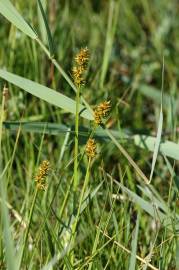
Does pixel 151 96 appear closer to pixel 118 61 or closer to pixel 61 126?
pixel 118 61

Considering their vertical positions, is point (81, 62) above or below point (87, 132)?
above

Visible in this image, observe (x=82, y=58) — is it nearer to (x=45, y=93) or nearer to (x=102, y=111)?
(x=102, y=111)

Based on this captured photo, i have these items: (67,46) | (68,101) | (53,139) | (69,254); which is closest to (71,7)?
(67,46)

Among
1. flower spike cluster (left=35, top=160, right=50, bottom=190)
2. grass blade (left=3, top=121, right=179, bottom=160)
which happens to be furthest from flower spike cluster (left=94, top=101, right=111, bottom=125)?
grass blade (left=3, top=121, right=179, bottom=160)

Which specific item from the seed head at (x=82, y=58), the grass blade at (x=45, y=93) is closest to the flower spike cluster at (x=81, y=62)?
the seed head at (x=82, y=58)

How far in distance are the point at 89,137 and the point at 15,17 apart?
0.91 feet

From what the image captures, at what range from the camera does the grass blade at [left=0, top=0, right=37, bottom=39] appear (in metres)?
1.30

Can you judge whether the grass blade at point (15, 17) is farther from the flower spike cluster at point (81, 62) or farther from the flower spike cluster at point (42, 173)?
the flower spike cluster at point (42, 173)

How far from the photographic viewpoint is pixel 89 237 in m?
1.36

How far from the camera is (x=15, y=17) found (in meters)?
1.32

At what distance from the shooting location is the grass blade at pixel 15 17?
1301 millimetres

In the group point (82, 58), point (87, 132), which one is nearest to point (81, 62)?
point (82, 58)

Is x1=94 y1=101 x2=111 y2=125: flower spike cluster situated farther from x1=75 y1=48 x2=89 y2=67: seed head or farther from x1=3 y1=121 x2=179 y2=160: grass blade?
x1=3 y1=121 x2=179 y2=160: grass blade

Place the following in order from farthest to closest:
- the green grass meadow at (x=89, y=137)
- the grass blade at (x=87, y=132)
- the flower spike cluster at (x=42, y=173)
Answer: the grass blade at (x=87, y=132) < the green grass meadow at (x=89, y=137) < the flower spike cluster at (x=42, y=173)
